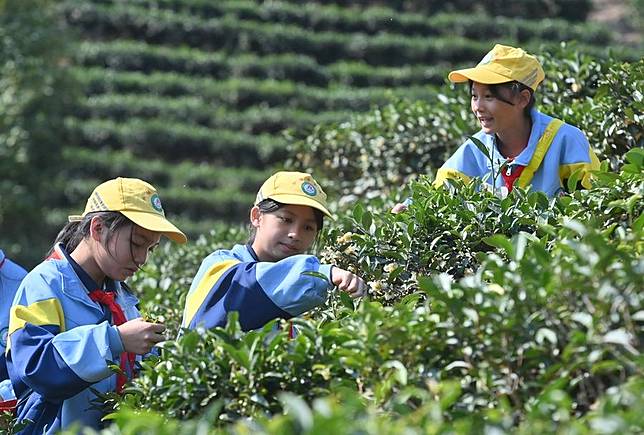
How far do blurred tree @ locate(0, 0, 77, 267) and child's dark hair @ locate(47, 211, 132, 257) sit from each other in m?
9.80

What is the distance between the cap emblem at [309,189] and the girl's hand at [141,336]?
644mm

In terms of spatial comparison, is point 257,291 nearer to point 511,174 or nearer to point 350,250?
point 350,250

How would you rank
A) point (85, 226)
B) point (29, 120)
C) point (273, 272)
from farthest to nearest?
point (29, 120) < point (85, 226) < point (273, 272)

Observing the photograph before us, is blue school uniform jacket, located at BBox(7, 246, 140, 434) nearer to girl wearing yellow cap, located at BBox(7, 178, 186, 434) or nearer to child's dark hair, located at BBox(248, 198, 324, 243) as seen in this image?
girl wearing yellow cap, located at BBox(7, 178, 186, 434)

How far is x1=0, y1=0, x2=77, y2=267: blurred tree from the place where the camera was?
13773 mm

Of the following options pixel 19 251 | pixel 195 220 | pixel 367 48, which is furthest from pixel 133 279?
pixel 367 48

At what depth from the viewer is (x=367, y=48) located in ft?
61.3

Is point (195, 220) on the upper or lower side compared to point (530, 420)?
Answer: lower

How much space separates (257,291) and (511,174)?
1187 mm

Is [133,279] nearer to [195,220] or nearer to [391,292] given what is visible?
[391,292]

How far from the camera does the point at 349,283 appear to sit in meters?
3.25

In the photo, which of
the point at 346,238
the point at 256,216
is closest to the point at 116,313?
the point at 256,216

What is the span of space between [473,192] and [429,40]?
15184mm

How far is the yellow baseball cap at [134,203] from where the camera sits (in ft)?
11.8
